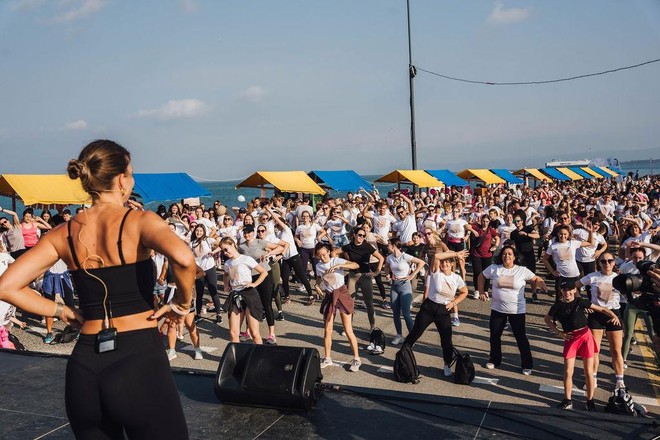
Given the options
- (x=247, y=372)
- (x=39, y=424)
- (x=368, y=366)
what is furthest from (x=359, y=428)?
(x=368, y=366)

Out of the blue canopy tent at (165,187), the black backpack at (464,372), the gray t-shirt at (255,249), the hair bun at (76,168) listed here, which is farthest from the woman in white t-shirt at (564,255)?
the blue canopy tent at (165,187)

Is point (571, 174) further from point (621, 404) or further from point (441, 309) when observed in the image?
point (621, 404)

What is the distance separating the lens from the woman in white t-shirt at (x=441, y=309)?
23.2ft

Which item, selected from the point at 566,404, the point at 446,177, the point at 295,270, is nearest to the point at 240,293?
the point at 295,270

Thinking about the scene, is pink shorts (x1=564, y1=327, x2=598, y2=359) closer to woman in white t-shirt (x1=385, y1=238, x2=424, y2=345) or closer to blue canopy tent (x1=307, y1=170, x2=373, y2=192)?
woman in white t-shirt (x1=385, y1=238, x2=424, y2=345)

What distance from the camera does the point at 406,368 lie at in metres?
6.82

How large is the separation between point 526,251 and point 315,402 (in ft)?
24.0

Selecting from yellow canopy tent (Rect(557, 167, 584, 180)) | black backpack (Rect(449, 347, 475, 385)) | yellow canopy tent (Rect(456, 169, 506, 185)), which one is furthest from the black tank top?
yellow canopy tent (Rect(557, 167, 584, 180))

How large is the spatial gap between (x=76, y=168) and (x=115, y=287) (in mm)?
456

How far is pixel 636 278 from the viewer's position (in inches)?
178

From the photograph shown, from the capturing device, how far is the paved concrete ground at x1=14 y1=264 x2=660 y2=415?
21.3 ft

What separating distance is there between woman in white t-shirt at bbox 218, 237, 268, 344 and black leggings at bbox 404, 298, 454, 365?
2.09 meters

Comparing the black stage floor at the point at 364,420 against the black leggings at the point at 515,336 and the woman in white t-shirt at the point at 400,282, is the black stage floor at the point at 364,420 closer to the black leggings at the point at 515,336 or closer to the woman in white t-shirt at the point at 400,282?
the black leggings at the point at 515,336

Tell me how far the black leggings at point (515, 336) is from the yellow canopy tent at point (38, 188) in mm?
10609
